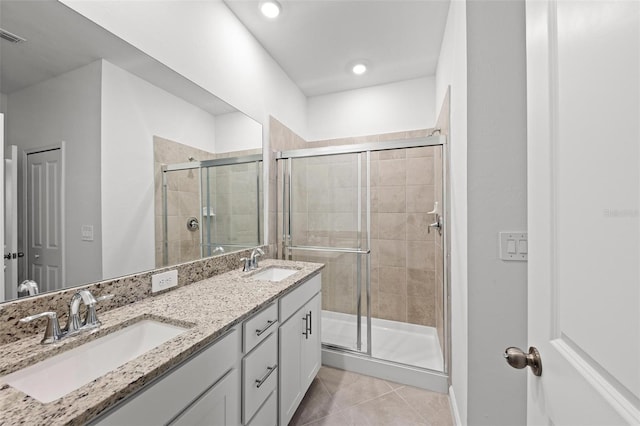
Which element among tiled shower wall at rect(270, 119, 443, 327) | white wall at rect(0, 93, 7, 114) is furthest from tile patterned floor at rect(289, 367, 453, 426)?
white wall at rect(0, 93, 7, 114)

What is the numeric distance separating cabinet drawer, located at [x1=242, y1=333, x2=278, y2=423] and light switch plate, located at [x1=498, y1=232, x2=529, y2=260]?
1.17 meters

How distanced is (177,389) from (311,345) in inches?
45.3

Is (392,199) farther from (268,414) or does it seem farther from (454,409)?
(268,414)

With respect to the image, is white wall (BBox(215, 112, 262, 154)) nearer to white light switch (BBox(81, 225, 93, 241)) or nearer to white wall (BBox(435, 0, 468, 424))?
white light switch (BBox(81, 225, 93, 241))

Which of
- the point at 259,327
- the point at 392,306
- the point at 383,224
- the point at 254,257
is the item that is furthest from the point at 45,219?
the point at 392,306

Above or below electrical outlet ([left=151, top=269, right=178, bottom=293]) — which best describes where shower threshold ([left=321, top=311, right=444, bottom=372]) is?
below

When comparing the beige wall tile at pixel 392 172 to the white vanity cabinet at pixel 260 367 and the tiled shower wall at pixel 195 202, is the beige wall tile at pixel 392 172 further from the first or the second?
the white vanity cabinet at pixel 260 367

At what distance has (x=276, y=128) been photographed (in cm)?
247

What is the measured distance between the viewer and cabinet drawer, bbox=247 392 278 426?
1.16 metres

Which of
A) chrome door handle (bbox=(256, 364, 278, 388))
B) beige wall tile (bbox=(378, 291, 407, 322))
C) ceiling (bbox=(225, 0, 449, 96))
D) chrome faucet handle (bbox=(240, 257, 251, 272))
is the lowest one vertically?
beige wall tile (bbox=(378, 291, 407, 322))

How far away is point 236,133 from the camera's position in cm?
198

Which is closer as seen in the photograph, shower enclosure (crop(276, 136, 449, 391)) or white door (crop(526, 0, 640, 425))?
white door (crop(526, 0, 640, 425))

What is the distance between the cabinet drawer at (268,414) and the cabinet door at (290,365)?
0.05m

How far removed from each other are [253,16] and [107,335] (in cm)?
216
